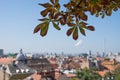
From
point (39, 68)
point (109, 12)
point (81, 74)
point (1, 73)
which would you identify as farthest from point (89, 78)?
point (109, 12)

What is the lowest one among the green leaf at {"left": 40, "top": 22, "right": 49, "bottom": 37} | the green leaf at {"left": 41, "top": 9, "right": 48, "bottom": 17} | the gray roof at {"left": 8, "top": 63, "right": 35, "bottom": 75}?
the gray roof at {"left": 8, "top": 63, "right": 35, "bottom": 75}

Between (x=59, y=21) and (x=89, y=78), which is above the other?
(x=59, y=21)

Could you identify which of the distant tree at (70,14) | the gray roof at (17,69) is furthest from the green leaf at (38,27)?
the gray roof at (17,69)

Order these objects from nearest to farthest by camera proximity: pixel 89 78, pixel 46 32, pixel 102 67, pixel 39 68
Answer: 1. pixel 46 32
2. pixel 89 78
3. pixel 39 68
4. pixel 102 67

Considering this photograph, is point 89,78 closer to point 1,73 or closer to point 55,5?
point 1,73

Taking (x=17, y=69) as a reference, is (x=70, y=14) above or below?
above

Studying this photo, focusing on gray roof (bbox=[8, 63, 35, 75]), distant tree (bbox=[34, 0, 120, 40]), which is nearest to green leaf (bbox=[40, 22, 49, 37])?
distant tree (bbox=[34, 0, 120, 40])

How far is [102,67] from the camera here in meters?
76.4

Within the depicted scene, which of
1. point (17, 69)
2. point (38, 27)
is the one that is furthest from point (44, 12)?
point (17, 69)

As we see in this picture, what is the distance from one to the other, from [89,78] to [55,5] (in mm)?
41884

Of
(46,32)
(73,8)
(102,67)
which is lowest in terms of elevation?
(102,67)

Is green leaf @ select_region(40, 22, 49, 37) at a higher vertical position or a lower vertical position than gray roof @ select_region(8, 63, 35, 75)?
higher

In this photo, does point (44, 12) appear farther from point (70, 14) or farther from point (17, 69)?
point (17, 69)

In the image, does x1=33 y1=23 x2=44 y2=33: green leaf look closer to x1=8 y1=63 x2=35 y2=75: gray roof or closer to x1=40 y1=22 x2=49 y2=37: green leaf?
x1=40 y1=22 x2=49 y2=37: green leaf
